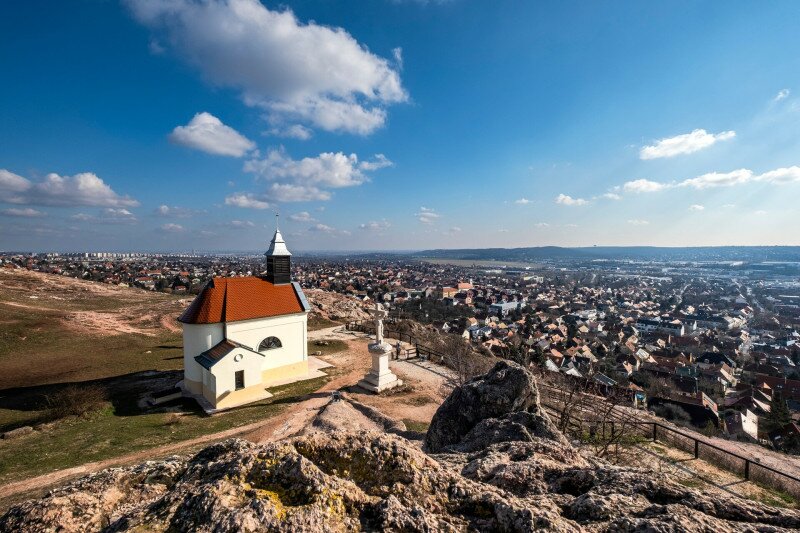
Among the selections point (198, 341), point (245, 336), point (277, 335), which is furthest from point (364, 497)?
point (277, 335)

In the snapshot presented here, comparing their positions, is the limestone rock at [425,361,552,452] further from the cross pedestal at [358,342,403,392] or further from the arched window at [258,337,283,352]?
the arched window at [258,337,283,352]

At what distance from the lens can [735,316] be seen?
89562 mm

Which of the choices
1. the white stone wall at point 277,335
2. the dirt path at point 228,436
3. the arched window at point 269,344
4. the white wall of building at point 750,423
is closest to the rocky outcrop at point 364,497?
the dirt path at point 228,436

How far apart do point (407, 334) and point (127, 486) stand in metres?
28.8

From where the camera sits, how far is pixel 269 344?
A: 19.2 m

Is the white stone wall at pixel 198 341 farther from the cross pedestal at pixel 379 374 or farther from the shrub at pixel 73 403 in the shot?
the cross pedestal at pixel 379 374

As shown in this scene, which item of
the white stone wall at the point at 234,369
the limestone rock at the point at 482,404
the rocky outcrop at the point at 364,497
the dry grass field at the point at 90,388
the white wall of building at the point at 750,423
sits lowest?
the white wall of building at the point at 750,423

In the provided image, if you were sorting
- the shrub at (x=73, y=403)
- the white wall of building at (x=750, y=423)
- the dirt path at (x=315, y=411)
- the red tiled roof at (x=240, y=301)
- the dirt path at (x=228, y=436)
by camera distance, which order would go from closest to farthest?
the dirt path at (x=228, y=436) → the dirt path at (x=315, y=411) → the shrub at (x=73, y=403) → the red tiled roof at (x=240, y=301) → the white wall of building at (x=750, y=423)

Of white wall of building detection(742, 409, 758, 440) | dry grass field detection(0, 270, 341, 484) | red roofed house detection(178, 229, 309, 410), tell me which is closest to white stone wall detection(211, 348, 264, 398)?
red roofed house detection(178, 229, 309, 410)

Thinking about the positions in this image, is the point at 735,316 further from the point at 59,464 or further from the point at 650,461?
the point at 59,464

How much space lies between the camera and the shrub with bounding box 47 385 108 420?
14.4 m

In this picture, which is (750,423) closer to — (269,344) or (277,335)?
(277,335)

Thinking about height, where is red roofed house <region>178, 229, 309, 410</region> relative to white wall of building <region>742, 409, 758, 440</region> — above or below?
above

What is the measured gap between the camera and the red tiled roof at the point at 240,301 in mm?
17312
